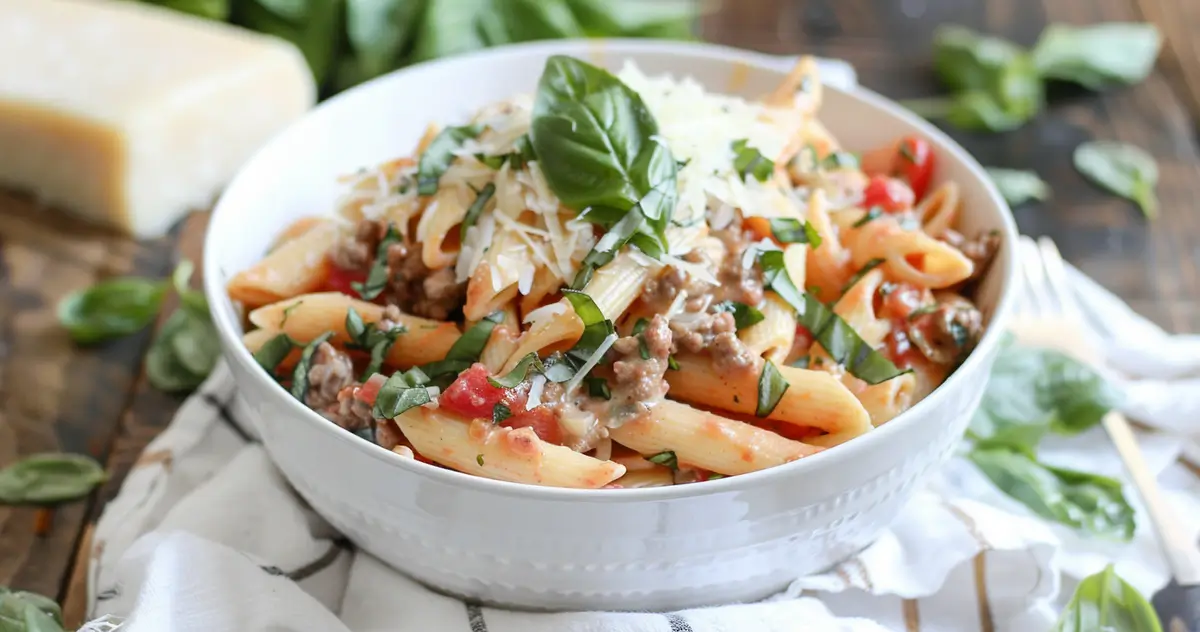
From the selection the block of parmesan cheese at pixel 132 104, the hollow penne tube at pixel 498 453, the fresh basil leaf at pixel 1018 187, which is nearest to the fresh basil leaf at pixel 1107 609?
the hollow penne tube at pixel 498 453

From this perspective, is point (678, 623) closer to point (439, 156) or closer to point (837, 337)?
point (837, 337)

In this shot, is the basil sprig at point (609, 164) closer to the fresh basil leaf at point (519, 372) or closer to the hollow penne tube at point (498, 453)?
the fresh basil leaf at point (519, 372)

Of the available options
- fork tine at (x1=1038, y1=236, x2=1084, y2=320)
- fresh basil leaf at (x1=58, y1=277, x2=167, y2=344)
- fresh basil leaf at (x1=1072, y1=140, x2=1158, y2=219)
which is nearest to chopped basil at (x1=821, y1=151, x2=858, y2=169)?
fork tine at (x1=1038, y1=236, x2=1084, y2=320)

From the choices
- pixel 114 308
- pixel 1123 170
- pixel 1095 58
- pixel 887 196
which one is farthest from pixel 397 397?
pixel 1095 58

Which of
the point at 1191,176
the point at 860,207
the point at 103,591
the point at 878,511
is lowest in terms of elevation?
the point at 1191,176

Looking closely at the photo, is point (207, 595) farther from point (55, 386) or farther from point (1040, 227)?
point (1040, 227)

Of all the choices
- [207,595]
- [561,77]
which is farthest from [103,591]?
[561,77]
